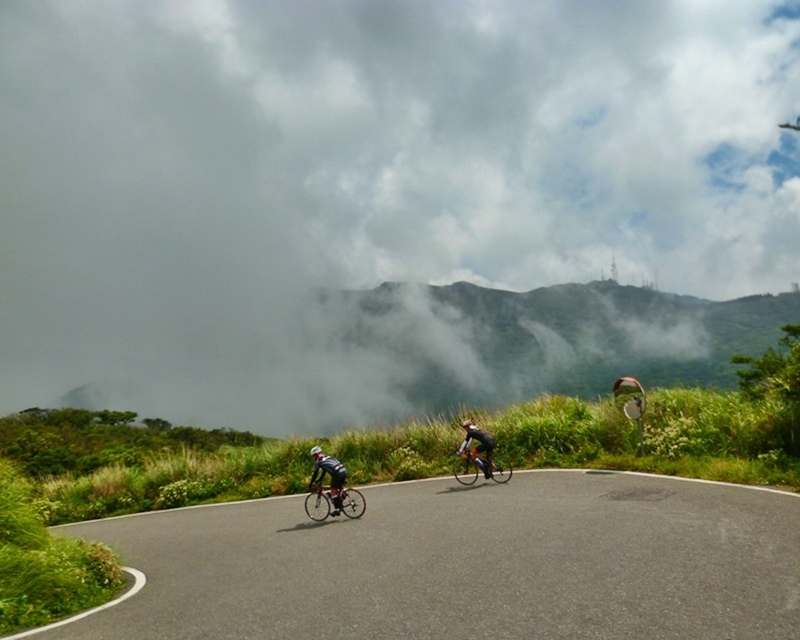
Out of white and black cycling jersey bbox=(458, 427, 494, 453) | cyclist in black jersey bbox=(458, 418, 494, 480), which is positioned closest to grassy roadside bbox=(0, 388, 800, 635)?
cyclist in black jersey bbox=(458, 418, 494, 480)

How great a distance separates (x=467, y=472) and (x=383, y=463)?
15.0ft

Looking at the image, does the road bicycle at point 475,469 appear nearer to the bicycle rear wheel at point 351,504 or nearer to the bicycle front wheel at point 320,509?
the bicycle rear wheel at point 351,504

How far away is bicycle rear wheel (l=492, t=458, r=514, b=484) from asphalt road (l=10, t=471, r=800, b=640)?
1.33m

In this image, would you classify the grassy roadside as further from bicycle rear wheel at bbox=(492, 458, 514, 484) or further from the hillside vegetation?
bicycle rear wheel at bbox=(492, 458, 514, 484)

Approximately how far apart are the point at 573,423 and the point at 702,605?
11.4 m

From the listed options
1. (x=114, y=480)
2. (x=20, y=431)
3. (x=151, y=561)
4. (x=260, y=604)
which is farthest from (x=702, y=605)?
(x=20, y=431)

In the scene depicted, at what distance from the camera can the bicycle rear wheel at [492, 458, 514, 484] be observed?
14492mm

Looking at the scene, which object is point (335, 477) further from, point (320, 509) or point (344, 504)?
point (320, 509)

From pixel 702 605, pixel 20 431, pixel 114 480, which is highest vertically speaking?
pixel 20 431

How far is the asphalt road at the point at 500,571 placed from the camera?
6.00 meters

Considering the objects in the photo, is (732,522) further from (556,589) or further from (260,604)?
(260,604)

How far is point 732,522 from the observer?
351 inches

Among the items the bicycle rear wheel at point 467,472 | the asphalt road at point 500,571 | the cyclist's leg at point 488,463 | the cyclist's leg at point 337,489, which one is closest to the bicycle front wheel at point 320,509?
the cyclist's leg at point 337,489

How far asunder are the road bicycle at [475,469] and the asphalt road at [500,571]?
52.5 inches
